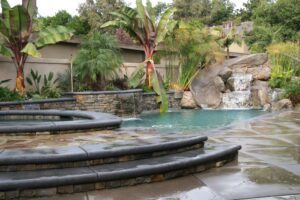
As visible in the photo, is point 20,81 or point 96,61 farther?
point 96,61

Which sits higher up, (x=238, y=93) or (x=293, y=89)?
(x=293, y=89)

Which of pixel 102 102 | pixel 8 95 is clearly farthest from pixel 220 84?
pixel 8 95

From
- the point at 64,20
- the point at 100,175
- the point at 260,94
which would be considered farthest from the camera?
the point at 64,20

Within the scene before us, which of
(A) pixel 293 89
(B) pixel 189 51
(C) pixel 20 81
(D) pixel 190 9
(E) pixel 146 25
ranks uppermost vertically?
(D) pixel 190 9

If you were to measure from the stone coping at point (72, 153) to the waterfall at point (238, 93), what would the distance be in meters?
16.8

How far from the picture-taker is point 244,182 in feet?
15.0

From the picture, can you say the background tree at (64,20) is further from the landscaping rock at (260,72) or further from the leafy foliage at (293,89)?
the leafy foliage at (293,89)

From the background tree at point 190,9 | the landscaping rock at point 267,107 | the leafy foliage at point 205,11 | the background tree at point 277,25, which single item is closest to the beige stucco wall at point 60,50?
the landscaping rock at point 267,107

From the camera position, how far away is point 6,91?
15094mm

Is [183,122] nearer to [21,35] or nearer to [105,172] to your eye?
[21,35]

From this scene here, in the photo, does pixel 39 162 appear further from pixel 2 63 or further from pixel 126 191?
pixel 2 63

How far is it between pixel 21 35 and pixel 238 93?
478 inches

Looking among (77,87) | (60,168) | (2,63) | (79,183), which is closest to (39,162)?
(60,168)

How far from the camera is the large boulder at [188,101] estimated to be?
21.6 metres
